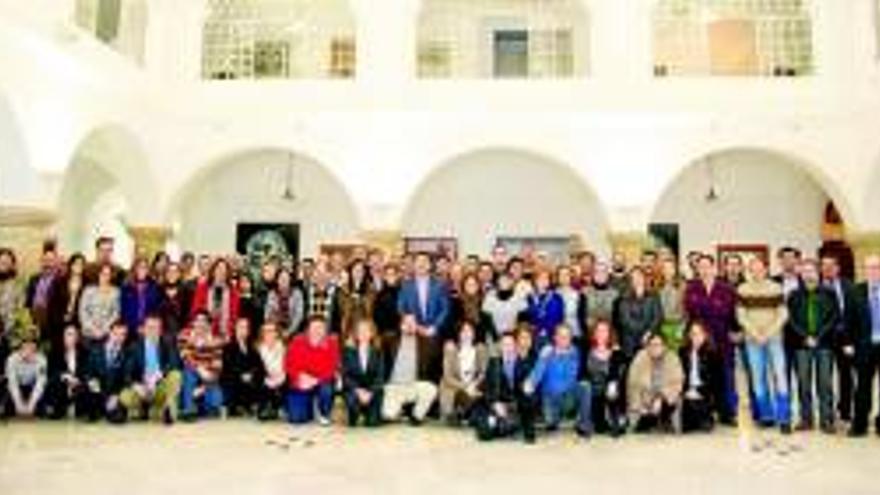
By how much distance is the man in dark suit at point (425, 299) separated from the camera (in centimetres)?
873

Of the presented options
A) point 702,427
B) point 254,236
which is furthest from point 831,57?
point 254,236

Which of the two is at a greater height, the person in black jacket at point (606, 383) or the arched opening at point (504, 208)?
the arched opening at point (504, 208)

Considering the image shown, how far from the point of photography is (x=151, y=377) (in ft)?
28.4

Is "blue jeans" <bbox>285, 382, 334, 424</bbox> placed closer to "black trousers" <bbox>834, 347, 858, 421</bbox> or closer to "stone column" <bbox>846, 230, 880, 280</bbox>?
"black trousers" <bbox>834, 347, 858, 421</bbox>

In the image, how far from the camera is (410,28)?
14.3m

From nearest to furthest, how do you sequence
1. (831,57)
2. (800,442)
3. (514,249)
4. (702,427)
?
(800,442), (702,427), (831,57), (514,249)

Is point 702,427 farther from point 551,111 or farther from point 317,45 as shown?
point 317,45

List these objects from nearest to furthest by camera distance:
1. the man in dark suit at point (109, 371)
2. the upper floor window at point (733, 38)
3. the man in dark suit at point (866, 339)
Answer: the man in dark suit at point (866, 339) → the man in dark suit at point (109, 371) → the upper floor window at point (733, 38)

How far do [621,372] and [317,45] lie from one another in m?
9.42

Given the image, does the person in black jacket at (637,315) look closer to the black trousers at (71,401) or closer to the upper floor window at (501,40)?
the black trousers at (71,401)

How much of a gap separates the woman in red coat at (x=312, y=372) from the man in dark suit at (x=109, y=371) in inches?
55.4

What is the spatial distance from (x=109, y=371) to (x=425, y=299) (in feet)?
8.93

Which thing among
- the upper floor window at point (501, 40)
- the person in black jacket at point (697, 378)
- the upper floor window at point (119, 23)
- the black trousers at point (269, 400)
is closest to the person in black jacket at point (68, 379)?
the black trousers at point (269, 400)

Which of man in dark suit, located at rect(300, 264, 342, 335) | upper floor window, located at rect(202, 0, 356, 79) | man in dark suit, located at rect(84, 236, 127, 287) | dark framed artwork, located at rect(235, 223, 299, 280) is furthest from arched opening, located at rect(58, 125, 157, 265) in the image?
man in dark suit, located at rect(300, 264, 342, 335)
